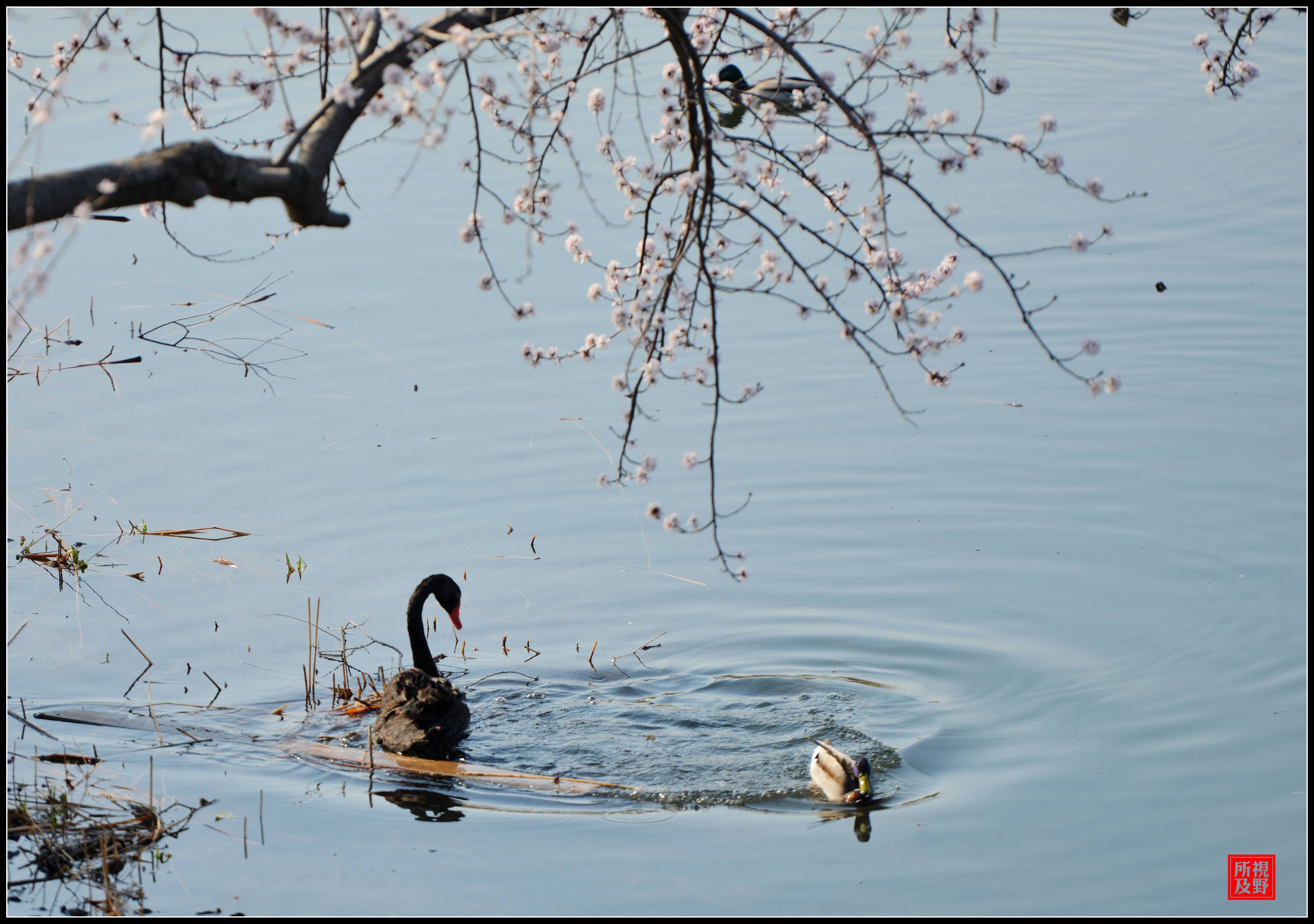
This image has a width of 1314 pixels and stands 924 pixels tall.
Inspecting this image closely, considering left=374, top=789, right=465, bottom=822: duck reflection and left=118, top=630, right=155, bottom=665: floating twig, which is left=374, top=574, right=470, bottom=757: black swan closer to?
left=374, top=789, right=465, bottom=822: duck reflection

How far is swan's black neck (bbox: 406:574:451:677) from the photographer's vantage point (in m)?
7.70

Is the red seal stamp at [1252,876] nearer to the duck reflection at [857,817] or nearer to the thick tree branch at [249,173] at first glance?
the duck reflection at [857,817]

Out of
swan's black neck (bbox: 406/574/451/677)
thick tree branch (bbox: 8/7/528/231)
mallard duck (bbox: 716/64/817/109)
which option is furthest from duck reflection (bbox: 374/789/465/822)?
mallard duck (bbox: 716/64/817/109)

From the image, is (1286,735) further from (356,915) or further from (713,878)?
(356,915)

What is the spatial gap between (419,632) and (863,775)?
2.85 metres

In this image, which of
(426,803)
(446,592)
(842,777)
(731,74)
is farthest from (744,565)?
(731,74)

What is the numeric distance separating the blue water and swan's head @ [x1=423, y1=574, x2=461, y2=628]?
428 mm

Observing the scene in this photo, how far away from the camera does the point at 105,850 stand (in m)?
5.29

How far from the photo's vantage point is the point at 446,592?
7.95 metres

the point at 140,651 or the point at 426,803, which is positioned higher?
the point at 140,651

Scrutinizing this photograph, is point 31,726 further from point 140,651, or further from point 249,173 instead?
point 249,173

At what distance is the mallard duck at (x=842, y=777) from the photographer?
6359 millimetres

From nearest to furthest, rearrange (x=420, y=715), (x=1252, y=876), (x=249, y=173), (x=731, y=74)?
(x=249, y=173), (x=1252, y=876), (x=420, y=715), (x=731, y=74)

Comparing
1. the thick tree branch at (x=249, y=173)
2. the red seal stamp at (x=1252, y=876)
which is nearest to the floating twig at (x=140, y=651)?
the thick tree branch at (x=249, y=173)
